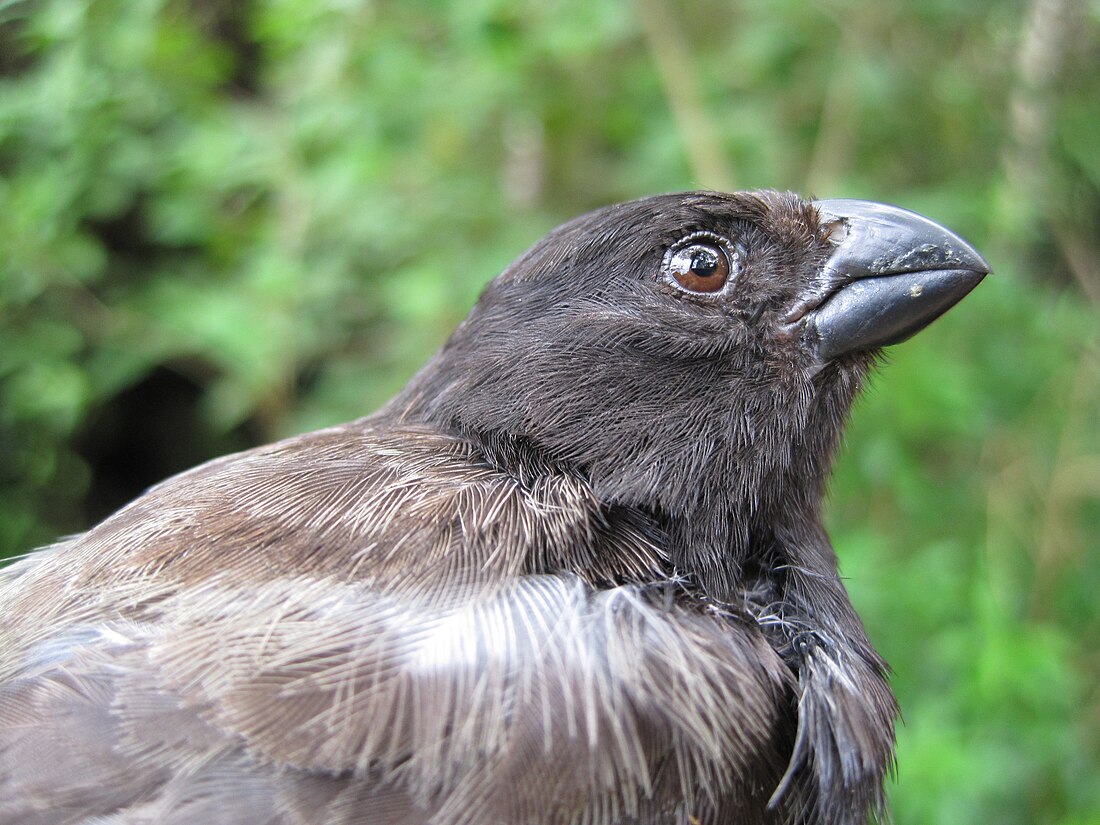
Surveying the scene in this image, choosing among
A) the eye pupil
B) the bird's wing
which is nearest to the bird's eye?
the eye pupil

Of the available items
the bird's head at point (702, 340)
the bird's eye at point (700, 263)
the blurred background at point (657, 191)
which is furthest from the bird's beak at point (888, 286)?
the blurred background at point (657, 191)

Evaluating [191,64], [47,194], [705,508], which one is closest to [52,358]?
[47,194]

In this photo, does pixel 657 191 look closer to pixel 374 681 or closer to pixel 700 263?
pixel 700 263

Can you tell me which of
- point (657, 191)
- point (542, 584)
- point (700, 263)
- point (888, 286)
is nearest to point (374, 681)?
point (542, 584)

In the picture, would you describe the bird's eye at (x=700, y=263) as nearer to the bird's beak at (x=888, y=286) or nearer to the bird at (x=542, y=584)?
the bird at (x=542, y=584)

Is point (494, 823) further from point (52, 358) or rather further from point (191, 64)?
point (191, 64)

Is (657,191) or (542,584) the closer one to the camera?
(542,584)
